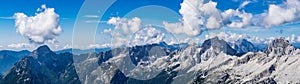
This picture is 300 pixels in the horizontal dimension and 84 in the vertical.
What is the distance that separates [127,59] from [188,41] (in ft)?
61.4

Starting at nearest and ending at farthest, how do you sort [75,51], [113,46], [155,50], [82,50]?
1. [75,51]
2. [82,50]
3. [113,46]
4. [155,50]

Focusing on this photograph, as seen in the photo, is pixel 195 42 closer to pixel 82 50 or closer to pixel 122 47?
pixel 122 47

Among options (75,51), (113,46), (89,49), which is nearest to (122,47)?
(113,46)

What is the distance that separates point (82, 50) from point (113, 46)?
4.22 m

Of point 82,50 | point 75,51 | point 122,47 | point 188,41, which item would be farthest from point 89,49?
point 188,41

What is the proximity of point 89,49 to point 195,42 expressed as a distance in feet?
31.8

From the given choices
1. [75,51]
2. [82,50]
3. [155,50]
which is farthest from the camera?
[155,50]

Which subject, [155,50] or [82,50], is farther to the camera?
[155,50]

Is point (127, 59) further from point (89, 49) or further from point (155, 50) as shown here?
point (89, 49)

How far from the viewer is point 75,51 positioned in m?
28.6

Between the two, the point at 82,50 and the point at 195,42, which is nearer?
the point at 82,50

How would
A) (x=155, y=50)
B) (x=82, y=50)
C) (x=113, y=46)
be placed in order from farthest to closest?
(x=155, y=50) < (x=113, y=46) < (x=82, y=50)

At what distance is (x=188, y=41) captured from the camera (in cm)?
3531

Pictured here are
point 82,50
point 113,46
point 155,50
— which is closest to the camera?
point 82,50
